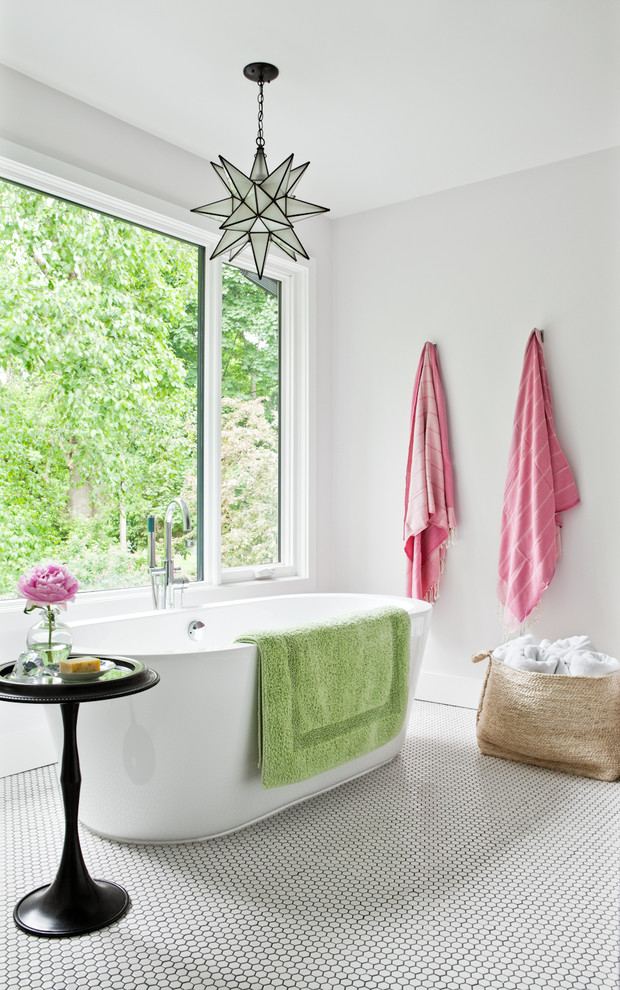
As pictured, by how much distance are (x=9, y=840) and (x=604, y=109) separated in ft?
11.4

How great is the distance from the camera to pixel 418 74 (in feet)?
9.47

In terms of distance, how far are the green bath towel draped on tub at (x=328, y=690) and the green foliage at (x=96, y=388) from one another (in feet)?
3.78

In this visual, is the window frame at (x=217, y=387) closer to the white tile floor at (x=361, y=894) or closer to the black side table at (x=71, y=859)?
the black side table at (x=71, y=859)

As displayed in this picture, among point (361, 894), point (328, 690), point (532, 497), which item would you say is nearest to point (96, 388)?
point (328, 690)

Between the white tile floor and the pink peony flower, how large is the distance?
787 mm

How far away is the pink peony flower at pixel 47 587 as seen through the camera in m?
1.93

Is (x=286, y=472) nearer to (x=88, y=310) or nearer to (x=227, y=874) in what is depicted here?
(x=88, y=310)

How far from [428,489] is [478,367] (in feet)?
2.19

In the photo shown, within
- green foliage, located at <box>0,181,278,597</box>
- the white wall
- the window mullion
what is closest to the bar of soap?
green foliage, located at <box>0,181,278,597</box>

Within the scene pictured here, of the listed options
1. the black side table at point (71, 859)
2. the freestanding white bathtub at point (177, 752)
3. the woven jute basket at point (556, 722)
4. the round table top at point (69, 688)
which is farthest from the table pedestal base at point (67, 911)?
the woven jute basket at point (556, 722)

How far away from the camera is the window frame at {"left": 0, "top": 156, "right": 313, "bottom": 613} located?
3.19m

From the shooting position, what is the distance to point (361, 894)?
203cm

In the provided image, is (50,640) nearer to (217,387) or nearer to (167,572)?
(167,572)

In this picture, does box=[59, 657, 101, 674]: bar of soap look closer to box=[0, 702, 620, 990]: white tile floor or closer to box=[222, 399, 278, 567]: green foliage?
box=[0, 702, 620, 990]: white tile floor
